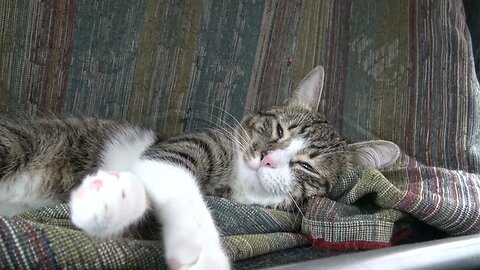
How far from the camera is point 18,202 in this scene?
1.20 meters

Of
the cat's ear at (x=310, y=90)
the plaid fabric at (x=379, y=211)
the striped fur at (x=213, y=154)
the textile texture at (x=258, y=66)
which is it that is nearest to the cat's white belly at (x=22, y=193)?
the striped fur at (x=213, y=154)

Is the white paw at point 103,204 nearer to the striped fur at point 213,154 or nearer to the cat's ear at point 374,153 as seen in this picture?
the striped fur at point 213,154

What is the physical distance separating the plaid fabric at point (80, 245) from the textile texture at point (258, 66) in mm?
359

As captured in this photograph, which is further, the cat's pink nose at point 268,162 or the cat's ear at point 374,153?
the cat's ear at point 374,153

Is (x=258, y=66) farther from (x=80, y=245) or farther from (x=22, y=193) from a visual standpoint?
(x=80, y=245)

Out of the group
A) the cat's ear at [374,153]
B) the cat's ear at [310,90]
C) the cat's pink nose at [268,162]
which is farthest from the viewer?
the cat's ear at [310,90]

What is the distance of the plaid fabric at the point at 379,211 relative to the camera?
1.15 metres

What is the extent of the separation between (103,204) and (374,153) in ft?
3.07

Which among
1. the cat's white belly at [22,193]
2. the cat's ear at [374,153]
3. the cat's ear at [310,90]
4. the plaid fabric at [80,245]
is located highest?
the cat's ear at [310,90]

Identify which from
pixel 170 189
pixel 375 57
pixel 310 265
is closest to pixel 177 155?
pixel 170 189

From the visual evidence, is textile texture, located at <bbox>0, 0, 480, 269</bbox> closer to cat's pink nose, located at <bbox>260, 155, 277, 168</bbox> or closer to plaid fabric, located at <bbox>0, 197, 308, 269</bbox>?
cat's pink nose, located at <bbox>260, 155, 277, 168</bbox>

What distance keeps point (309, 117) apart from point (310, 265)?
0.92 meters

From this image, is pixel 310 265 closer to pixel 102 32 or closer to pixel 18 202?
pixel 18 202

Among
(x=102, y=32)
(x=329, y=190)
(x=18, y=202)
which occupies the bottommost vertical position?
(x=18, y=202)
